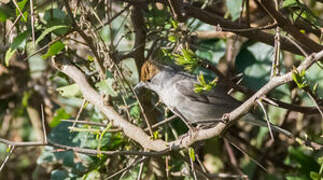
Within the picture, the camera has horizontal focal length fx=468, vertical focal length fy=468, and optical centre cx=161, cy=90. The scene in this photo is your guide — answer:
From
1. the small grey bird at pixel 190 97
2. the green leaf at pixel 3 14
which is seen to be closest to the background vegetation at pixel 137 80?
the green leaf at pixel 3 14

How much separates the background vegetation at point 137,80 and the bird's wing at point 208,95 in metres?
0.21

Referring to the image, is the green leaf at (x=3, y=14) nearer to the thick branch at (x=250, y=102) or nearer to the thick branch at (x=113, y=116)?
the thick branch at (x=113, y=116)

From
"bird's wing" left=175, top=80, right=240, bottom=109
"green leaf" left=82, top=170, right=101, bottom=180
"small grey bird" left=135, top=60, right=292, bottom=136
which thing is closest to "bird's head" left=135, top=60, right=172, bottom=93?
"small grey bird" left=135, top=60, right=292, bottom=136

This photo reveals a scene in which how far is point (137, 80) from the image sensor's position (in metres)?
3.62

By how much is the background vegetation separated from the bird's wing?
21 cm

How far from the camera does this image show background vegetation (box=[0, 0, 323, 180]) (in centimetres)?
256

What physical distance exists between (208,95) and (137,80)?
579 millimetres

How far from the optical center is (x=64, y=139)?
3.37m

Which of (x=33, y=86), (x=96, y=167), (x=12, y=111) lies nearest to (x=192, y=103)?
(x=96, y=167)

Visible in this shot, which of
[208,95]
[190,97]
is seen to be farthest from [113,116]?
[208,95]

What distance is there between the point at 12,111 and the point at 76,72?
1.74 metres

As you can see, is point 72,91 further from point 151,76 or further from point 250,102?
point 250,102

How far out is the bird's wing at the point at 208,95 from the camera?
3.62m

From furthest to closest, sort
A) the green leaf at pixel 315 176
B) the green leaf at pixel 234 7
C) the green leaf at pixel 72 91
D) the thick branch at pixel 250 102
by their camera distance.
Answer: the green leaf at pixel 234 7 → the green leaf at pixel 72 91 → the green leaf at pixel 315 176 → the thick branch at pixel 250 102
